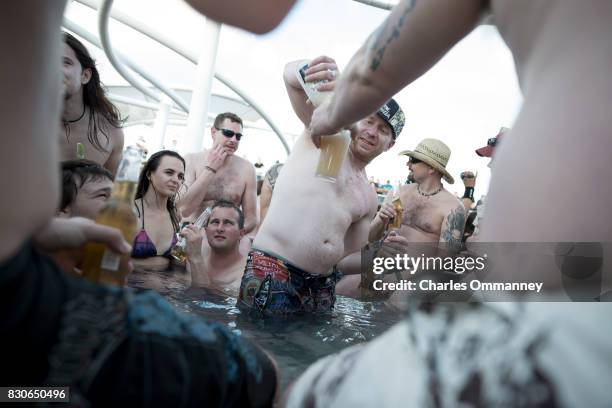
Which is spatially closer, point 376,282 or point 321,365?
point 321,365

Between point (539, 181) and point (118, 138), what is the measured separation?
3451mm

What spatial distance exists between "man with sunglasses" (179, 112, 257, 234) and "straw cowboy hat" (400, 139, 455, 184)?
2219 mm

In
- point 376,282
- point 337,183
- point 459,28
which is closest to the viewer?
point 459,28

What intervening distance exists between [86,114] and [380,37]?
2753mm

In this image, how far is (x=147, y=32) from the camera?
13.5 meters

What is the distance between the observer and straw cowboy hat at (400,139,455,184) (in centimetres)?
565

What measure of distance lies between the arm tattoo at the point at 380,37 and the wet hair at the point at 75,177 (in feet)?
5.47

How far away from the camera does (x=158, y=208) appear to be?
487cm

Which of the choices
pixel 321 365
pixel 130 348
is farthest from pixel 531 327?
pixel 130 348

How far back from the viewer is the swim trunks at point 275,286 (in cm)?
317

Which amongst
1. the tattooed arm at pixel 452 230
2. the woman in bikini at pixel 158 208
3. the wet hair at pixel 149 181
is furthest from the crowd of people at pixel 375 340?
the tattooed arm at pixel 452 230

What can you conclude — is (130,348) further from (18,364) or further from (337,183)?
(337,183)

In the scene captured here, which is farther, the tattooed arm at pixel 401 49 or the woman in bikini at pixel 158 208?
the woman in bikini at pixel 158 208

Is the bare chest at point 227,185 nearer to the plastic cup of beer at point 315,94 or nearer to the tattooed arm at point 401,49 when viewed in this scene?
the plastic cup of beer at point 315,94
